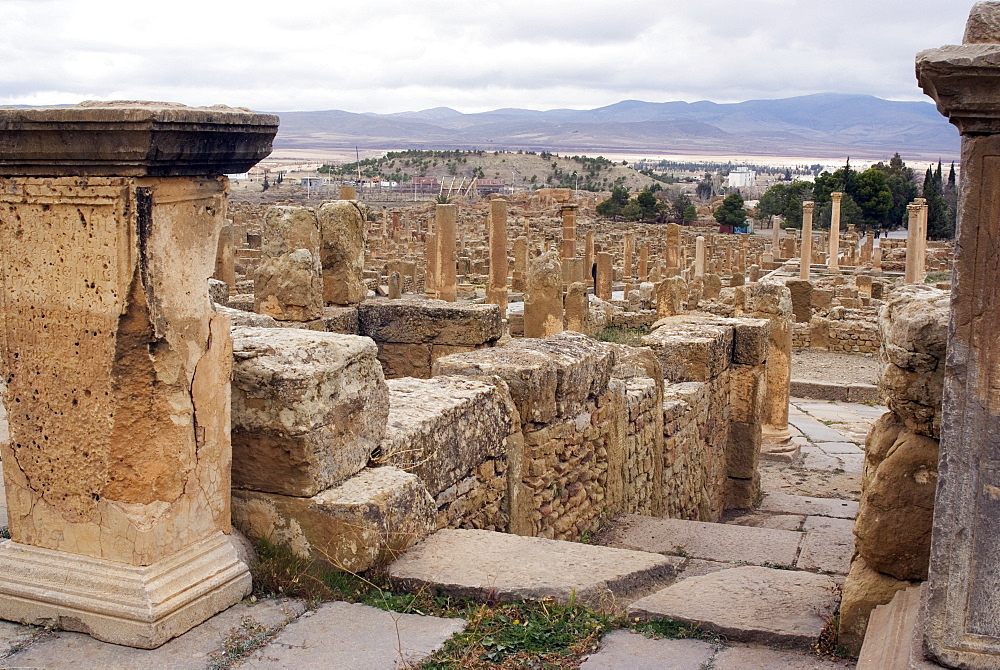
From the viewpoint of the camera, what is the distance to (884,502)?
123 inches

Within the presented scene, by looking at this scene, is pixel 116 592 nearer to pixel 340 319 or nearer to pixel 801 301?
pixel 340 319

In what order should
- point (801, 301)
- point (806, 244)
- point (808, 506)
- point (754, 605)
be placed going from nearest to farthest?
point (754, 605) → point (808, 506) → point (801, 301) → point (806, 244)

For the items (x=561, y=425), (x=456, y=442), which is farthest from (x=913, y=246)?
(x=456, y=442)

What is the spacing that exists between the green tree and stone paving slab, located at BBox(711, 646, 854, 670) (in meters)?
63.6

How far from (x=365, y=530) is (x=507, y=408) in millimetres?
1606

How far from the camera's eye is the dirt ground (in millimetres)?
18094

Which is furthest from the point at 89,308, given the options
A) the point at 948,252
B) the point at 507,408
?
the point at 948,252

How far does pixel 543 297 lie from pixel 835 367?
670 centimetres

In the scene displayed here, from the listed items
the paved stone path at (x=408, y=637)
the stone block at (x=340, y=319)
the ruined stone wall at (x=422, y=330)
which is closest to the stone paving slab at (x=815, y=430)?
the ruined stone wall at (x=422, y=330)

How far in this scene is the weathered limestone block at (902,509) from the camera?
3047 mm

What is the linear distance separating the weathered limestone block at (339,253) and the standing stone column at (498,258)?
14.0 meters

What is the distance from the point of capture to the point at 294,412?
12.1 feet

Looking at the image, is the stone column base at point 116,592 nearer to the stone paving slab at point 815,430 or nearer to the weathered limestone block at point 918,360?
the weathered limestone block at point 918,360

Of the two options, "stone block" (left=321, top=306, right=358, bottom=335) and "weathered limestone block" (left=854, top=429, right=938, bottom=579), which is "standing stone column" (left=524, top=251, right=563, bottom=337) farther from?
"weathered limestone block" (left=854, top=429, right=938, bottom=579)
